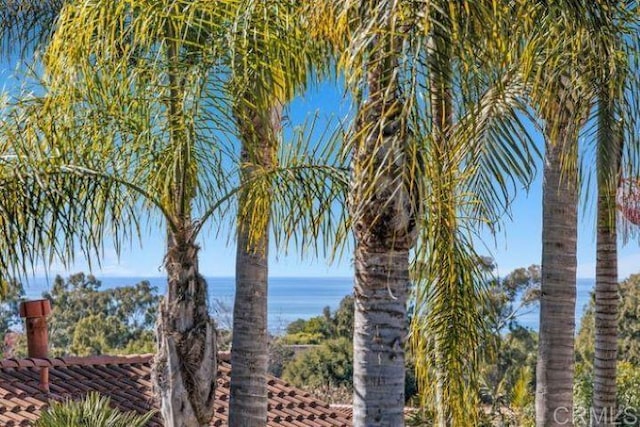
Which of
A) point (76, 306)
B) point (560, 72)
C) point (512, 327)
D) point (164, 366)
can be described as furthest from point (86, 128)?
point (76, 306)

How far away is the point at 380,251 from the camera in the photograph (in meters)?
6.80

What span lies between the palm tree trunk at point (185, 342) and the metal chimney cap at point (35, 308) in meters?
6.12

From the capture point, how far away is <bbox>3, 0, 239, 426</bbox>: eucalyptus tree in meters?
8.52

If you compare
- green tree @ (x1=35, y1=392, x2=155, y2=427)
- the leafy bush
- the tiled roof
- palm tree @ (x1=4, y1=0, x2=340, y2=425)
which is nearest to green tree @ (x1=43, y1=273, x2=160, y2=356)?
the leafy bush

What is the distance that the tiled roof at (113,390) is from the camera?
1332cm

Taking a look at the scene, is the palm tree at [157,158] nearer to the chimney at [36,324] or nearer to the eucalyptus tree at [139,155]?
the eucalyptus tree at [139,155]

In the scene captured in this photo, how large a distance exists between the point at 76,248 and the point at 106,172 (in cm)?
67

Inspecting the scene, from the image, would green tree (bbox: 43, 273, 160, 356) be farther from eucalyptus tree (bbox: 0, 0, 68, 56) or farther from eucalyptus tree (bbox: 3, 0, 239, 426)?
eucalyptus tree (bbox: 3, 0, 239, 426)

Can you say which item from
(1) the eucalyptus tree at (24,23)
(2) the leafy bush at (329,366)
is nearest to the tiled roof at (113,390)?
(1) the eucalyptus tree at (24,23)

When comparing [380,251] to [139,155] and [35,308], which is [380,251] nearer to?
[139,155]

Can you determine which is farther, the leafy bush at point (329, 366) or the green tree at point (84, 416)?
the leafy bush at point (329, 366)

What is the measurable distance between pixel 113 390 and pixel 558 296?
6.78 metres

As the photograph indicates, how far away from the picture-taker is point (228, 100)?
8.52m

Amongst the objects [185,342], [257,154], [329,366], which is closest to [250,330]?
[185,342]
